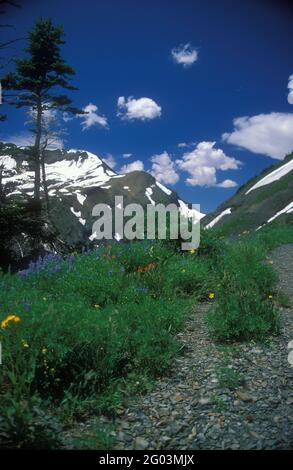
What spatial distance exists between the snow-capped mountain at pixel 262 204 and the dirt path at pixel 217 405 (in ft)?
71.1

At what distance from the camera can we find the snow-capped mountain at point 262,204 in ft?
105

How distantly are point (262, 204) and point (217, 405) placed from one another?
109 ft

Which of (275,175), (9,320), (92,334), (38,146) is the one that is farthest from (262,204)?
(9,320)

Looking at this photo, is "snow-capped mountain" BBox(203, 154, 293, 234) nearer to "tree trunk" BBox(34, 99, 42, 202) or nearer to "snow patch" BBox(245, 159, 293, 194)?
"snow patch" BBox(245, 159, 293, 194)

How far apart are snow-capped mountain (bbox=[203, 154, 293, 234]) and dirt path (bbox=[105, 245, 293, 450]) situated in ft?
71.1

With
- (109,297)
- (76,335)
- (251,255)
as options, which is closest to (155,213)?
(251,255)

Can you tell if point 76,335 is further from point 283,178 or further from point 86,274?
point 283,178

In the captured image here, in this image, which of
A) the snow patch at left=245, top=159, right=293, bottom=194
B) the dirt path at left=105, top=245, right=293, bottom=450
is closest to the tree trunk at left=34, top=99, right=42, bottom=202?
the dirt path at left=105, top=245, right=293, bottom=450

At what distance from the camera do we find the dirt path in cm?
322

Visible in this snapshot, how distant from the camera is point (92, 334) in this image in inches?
162

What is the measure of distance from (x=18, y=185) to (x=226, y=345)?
12610 mm

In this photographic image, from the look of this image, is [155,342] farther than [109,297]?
No

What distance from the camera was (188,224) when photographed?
973 centimetres

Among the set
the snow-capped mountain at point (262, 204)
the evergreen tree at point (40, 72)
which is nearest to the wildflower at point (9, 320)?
the evergreen tree at point (40, 72)
